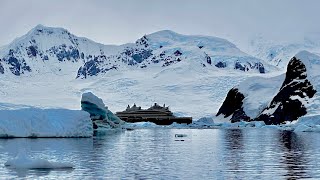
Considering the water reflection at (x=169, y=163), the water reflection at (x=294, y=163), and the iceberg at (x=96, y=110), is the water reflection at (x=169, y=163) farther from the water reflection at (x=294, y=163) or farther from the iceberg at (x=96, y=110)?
the iceberg at (x=96, y=110)

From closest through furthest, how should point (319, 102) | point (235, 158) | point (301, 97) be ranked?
point (235, 158)
point (319, 102)
point (301, 97)

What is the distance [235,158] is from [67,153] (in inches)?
416

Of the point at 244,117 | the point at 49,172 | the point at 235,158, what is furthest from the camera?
the point at 244,117

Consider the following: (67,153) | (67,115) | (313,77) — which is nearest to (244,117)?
(313,77)

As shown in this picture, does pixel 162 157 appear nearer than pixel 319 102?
Yes

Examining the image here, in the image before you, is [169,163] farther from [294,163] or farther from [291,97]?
[291,97]

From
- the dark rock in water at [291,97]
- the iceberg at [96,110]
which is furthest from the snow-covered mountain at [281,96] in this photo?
the iceberg at [96,110]

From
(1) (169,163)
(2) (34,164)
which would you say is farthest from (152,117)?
(2) (34,164)

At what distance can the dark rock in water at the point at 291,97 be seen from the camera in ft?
474

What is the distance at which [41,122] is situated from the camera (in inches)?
2504

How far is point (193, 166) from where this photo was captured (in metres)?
35.9

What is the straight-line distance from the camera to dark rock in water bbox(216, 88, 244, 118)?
591ft

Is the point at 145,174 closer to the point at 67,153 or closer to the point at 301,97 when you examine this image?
the point at 67,153

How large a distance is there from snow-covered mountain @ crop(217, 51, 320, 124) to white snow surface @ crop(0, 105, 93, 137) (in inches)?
2952
